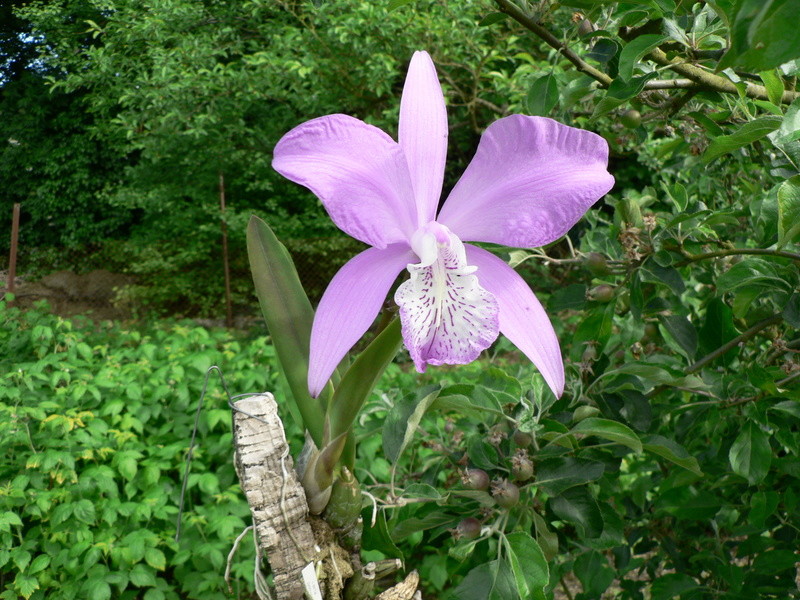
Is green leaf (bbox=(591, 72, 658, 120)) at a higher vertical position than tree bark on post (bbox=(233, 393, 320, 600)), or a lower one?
higher

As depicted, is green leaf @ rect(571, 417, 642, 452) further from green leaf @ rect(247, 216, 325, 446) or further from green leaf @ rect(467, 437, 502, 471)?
green leaf @ rect(247, 216, 325, 446)

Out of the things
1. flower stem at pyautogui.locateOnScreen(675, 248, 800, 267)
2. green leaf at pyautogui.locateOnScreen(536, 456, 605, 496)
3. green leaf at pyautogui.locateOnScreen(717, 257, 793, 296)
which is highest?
flower stem at pyautogui.locateOnScreen(675, 248, 800, 267)

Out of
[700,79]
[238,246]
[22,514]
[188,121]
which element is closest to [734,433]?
[700,79]

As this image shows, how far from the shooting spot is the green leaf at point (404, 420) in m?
0.71

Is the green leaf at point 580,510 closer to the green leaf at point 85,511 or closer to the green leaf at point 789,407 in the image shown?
the green leaf at point 789,407

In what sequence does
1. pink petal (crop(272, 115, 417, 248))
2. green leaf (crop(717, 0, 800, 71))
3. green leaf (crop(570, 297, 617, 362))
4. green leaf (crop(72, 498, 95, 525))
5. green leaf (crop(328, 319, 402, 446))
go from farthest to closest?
green leaf (crop(72, 498, 95, 525)) → green leaf (crop(570, 297, 617, 362)) → green leaf (crop(328, 319, 402, 446)) → pink petal (crop(272, 115, 417, 248)) → green leaf (crop(717, 0, 800, 71))

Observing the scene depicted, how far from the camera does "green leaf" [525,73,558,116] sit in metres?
0.80

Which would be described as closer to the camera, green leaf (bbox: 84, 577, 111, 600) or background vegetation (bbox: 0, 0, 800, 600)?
background vegetation (bbox: 0, 0, 800, 600)

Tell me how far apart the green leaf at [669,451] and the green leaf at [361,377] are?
0.34m

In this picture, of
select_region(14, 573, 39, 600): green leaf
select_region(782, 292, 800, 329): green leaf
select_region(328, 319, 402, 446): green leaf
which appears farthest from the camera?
select_region(14, 573, 39, 600): green leaf

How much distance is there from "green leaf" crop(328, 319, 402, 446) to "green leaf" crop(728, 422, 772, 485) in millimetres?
537

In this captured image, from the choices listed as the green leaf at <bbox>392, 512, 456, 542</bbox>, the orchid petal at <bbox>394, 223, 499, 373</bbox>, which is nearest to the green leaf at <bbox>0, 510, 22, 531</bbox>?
the green leaf at <bbox>392, 512, 456, 542</bbox>

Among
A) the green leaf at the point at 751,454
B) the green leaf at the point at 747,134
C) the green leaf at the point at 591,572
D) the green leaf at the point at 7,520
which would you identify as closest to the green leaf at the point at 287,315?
the green leaf at the point at 747,134

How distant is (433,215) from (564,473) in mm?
424
